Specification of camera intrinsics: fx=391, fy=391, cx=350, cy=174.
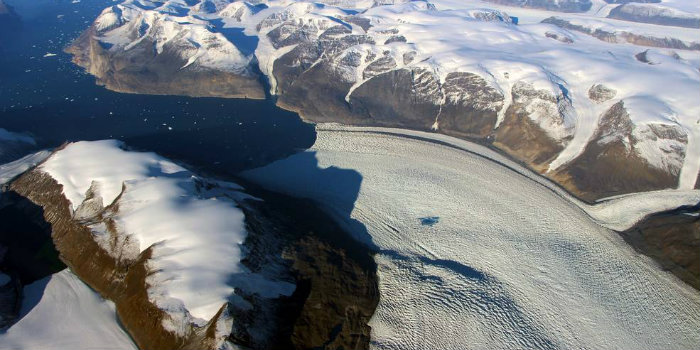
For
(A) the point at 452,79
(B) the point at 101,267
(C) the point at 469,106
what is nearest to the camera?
(B) the point at 101,267

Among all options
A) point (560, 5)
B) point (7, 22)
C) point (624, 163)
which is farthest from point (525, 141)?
point (560, 5)

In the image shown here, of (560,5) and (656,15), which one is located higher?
(656,15)

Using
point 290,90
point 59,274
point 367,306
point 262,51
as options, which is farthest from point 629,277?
point 262,51

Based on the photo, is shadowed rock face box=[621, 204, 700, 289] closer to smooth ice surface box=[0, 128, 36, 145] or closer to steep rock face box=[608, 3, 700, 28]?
smooth ice surface box=[0, 128, 36, 145]

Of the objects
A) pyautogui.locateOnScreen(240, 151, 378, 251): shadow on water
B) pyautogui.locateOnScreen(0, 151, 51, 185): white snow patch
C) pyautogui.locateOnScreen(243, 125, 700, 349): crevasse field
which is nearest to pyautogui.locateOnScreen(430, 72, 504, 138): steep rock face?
pyautogui.locateOnScreen(243, 125, 700, 349): crevasse field

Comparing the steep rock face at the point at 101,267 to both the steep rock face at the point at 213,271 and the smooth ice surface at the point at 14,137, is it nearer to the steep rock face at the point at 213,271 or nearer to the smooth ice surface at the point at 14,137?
→ the steep rock face at the point at 213,271

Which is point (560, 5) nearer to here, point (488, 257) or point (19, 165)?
point (488, 257)
